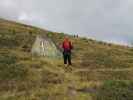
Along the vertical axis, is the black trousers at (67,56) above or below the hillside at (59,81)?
above

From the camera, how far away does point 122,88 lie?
31.6 meters

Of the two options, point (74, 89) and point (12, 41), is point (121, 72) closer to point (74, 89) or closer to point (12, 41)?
point (74, 89)

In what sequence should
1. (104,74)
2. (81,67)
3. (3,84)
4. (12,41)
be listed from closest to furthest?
(3,84) < (104,74) < (81,67) < (12,41)

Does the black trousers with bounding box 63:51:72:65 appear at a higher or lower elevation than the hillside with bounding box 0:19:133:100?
higher

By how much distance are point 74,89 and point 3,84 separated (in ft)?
A: 18.4

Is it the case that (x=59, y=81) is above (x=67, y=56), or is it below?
below

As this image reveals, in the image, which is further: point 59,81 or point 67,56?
point 67,56

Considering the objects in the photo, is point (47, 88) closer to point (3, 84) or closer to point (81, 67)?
point (3, 84)

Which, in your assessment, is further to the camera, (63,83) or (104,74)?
(104,74)

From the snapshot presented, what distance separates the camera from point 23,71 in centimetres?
3541

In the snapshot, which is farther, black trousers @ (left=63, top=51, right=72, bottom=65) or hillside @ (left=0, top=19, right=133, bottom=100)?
black trousers @ (left=63, top=51, right=72, bottom=65)

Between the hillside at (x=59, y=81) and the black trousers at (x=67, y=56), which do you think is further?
the black trousers at (x=67, y=56)

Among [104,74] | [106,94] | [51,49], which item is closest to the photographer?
[106,94]

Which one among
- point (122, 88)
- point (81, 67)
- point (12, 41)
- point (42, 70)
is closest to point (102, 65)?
point (81, 67)
